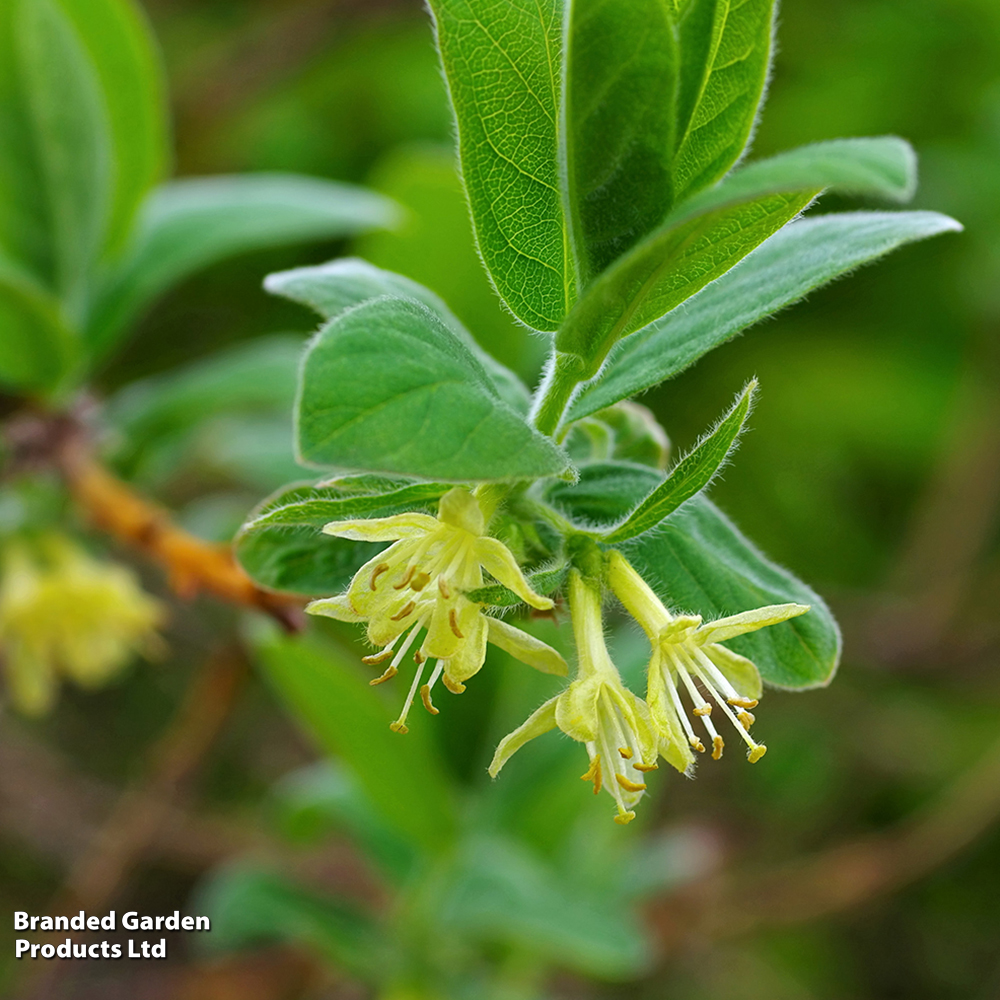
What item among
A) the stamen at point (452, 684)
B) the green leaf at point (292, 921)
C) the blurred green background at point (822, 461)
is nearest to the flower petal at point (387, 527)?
the stamen at point (452, 684)

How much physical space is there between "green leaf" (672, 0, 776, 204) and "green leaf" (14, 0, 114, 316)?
4.04ft

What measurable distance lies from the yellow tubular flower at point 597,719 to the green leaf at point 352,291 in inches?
9.2

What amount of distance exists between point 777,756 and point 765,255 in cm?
290

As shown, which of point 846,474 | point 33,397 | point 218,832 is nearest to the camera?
point 33,397

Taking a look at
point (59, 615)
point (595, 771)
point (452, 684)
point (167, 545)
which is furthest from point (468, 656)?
point (59, 615)

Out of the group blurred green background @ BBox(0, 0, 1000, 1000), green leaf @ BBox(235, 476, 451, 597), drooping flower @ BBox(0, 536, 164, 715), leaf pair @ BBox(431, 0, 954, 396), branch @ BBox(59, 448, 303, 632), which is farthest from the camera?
blurred green background @ BBox(0, 0, 1000, 1000)

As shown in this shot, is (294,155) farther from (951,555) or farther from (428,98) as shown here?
(951,555)

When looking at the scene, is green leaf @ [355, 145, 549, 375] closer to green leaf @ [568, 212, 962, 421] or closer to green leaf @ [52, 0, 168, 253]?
green leaf @ [52, 0, 168, 253]

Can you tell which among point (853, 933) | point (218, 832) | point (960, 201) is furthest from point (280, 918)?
point (960, 201)

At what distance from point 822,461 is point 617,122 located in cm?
319

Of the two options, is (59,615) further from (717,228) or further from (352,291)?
(717,228)

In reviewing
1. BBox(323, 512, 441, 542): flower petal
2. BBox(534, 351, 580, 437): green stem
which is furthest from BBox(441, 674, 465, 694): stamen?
BBox(534, 351, 580, 437): green stem

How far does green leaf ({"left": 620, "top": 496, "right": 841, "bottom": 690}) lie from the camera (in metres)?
0.88

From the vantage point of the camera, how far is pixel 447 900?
1835 millimetres
